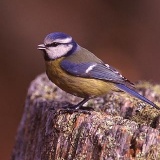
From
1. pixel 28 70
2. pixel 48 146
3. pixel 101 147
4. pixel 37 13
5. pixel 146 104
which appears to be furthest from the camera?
pixel 37 13

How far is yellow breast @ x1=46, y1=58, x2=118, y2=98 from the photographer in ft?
11.1

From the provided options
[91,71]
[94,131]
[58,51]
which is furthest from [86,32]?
[94,131]

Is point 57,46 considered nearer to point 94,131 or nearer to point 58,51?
point 58,51

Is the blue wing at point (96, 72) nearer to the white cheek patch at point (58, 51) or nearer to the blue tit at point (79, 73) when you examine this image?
the blue tit at point (79, 73)

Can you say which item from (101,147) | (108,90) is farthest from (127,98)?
(101,147)

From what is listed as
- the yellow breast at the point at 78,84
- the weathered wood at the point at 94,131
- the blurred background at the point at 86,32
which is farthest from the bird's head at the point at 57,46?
the blurred background at the point at 86,32

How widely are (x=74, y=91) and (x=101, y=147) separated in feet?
2.98

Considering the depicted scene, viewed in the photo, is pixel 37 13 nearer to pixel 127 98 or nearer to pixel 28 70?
pixel 28 70

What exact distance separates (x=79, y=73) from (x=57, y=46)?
0.30 meters

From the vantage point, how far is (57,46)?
11.6ft

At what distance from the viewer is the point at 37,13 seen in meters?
8.32

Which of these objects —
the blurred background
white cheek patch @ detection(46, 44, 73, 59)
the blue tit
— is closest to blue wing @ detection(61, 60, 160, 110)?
the blue tit

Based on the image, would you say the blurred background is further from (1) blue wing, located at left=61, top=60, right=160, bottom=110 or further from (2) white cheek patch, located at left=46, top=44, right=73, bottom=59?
(1) blue wing, located at left=61, top=60, right=160, bottom=110

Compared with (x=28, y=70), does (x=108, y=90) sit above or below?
below
